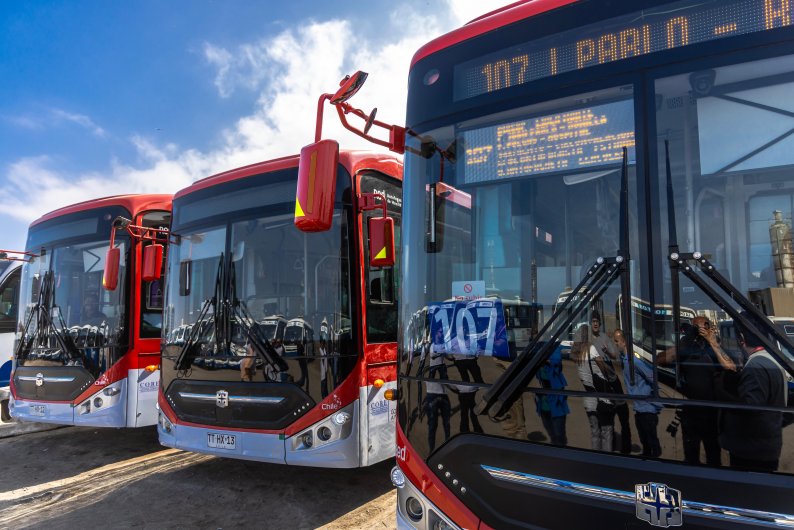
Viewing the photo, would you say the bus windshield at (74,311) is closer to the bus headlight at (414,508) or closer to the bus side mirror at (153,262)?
the bus side mirror at (153,262)

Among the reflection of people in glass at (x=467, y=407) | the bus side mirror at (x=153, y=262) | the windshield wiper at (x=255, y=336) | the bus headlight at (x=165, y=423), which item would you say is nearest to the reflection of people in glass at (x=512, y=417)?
the reflection of people in glass at (x=467, y=407)

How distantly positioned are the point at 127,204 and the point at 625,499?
6.59m

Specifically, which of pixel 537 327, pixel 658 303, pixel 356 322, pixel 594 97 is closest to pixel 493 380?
pixel 537 327

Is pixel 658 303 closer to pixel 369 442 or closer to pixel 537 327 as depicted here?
pixel 537 327

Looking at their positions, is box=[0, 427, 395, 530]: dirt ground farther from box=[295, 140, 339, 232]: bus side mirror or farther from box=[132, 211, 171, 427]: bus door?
box=[295, 140, 339, 232]: bus side mirror

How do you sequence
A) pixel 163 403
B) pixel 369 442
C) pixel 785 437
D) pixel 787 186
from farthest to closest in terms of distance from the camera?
1. pixel 163 403
2. pixel 369 442
3. pixel 787 186
4. pixel 785 437

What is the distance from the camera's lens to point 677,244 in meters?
2.21

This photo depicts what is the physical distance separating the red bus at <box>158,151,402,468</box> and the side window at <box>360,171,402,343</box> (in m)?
0.01

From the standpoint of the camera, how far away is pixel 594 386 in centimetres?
225

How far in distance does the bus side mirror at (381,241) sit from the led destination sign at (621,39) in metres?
1.04

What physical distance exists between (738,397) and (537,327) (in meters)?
0.78

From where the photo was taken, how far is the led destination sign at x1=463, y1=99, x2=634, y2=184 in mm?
2416

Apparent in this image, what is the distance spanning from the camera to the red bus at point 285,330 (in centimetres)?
463

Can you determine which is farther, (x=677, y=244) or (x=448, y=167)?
(x=448, y=167)
